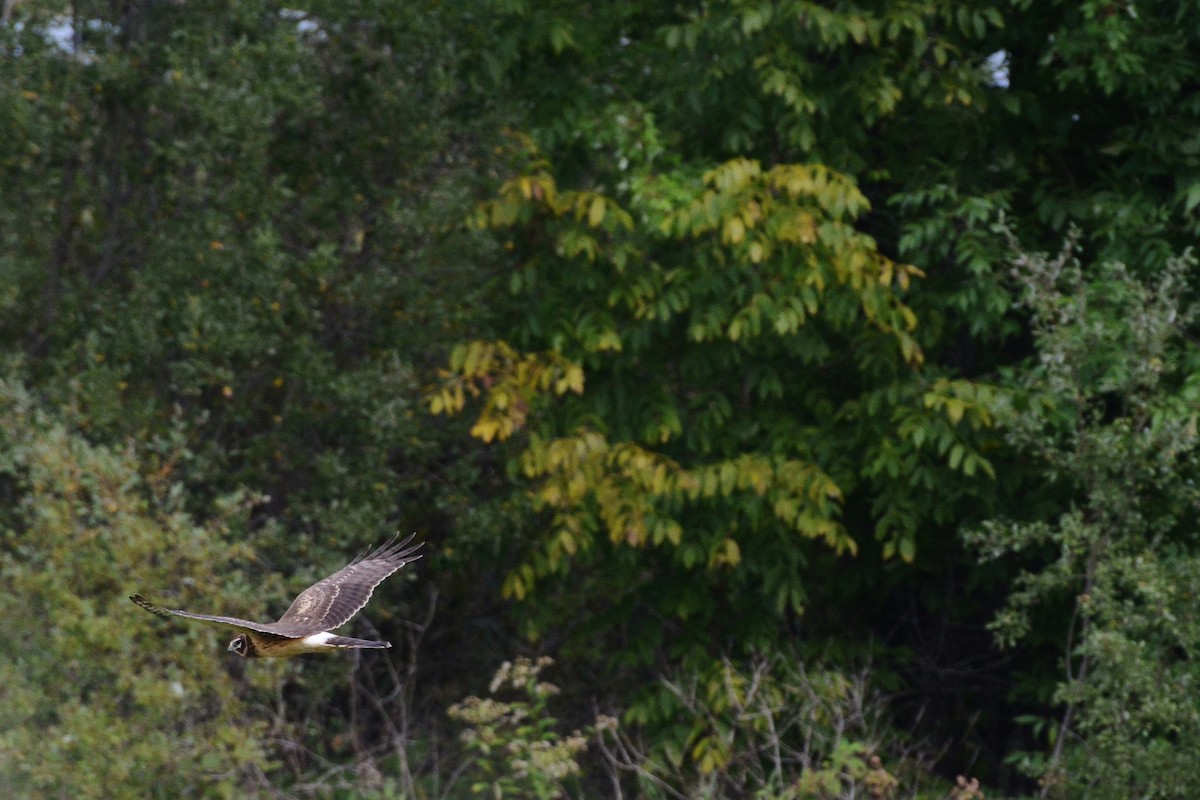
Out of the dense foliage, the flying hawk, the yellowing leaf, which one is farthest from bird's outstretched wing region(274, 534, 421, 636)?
the yellowing leaf

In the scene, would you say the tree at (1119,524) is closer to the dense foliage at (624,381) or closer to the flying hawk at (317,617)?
the dense foliage at (624,381)

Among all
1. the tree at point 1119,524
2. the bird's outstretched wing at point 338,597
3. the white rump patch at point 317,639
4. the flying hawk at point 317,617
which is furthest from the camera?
the tree at point 1119,524

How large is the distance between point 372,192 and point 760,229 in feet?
9.81

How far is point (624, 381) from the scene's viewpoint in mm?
8617

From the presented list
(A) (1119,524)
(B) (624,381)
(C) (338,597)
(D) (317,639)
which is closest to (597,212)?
(B) (624,381)

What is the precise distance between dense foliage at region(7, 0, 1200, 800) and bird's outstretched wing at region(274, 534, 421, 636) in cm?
202

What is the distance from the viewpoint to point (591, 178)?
9305 mm

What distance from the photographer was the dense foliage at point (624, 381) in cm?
763

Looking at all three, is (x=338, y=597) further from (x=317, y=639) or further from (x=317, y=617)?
(x=317, y=639)

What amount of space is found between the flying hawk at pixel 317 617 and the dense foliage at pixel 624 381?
6.82 ft

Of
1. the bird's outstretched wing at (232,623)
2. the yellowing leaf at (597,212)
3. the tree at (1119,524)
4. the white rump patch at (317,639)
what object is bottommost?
the tree at (1119,524)

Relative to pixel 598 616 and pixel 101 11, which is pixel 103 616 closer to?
pixel 598 616

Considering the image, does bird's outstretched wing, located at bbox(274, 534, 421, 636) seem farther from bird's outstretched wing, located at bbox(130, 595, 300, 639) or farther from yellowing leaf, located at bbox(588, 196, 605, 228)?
yellowing leaf, located at bbox(588, 196, 605, 228)

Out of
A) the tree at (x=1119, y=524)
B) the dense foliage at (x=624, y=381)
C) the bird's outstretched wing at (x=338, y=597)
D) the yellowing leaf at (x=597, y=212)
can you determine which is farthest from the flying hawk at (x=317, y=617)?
the tree at (x=1119, y=524)
